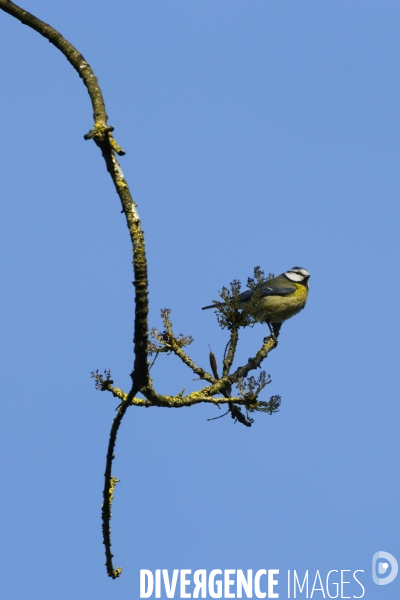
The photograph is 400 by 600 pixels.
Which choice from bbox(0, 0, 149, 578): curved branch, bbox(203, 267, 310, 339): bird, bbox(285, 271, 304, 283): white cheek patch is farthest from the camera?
bbox(285, 271, 304, 283): white cheek patch

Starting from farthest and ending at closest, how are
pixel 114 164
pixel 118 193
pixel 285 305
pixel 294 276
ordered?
1. pixel 294 276
2. pixel 285 305
3. pixel 114 164
4. pixel 118 193

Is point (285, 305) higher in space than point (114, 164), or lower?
higher

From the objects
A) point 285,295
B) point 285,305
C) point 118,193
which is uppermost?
point 285,295

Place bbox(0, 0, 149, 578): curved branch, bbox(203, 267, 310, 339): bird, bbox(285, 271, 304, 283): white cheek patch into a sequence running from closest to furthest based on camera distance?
bbox(0, 0, 149, 578): curved branch → bbox(203, 267, 310, 339): bird → bbox(285, 271, 304, 283): white cheek patch

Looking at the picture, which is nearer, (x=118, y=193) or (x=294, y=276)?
(x=118, y=193)

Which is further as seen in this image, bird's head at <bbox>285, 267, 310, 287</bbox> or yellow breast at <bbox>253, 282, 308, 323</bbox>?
bird's head at <bbox>285, 267, 310, 287</bbox>

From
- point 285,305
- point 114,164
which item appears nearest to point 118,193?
point 114,164

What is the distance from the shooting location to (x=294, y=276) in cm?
963

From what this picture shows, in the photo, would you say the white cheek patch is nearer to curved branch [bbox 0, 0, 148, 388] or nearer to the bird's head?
the bird's head

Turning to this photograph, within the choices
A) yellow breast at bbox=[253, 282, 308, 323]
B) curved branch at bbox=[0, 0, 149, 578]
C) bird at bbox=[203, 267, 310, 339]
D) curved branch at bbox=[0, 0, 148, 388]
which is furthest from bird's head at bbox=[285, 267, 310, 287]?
curved branch at bbox=[0, 0, 148, 388]

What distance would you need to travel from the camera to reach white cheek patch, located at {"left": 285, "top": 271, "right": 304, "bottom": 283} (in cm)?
954

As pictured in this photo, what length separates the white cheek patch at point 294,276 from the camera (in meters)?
9.54

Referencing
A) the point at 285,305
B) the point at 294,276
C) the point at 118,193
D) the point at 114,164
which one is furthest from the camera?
the point at 294,276

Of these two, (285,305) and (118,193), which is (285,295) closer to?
(285,305)
